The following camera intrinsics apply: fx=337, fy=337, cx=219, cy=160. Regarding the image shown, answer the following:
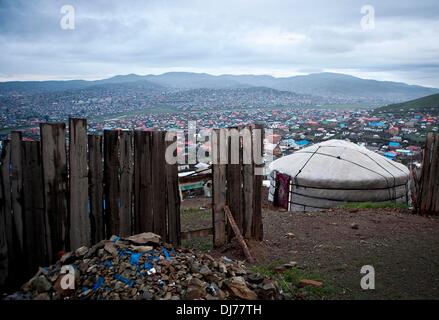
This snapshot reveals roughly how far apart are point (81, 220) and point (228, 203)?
231cm

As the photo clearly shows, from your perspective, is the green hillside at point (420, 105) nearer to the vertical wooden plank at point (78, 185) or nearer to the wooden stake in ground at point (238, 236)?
the wooden stake in ground at point (238, 236)

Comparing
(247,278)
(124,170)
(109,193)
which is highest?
(124,170)

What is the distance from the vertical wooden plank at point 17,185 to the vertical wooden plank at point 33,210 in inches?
1.7

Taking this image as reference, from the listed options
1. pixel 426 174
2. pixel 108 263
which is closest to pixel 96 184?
pixel 108 263

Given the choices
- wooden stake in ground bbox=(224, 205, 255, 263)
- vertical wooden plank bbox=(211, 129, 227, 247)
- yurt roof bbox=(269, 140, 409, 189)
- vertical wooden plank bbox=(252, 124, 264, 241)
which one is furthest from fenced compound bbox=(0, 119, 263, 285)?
yurt roof bbox=(269, 140, 409, 189)

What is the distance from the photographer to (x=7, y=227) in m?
4.32

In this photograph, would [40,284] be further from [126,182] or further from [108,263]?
[126,182]

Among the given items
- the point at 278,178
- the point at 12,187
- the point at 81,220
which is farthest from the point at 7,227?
the point at 278,178

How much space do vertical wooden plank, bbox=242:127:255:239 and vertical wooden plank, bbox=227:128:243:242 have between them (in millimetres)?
102

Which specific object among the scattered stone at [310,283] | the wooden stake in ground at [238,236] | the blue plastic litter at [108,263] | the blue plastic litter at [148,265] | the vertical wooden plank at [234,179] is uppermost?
the vertical wooden plank at [234,179]

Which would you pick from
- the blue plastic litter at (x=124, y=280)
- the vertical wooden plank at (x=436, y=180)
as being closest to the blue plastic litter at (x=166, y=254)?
the blue plastic litter at (x=124, y=280)

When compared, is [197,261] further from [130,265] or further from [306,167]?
[306,167]

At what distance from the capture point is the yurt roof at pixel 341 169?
12602mm

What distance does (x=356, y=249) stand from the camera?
5.87 meters
